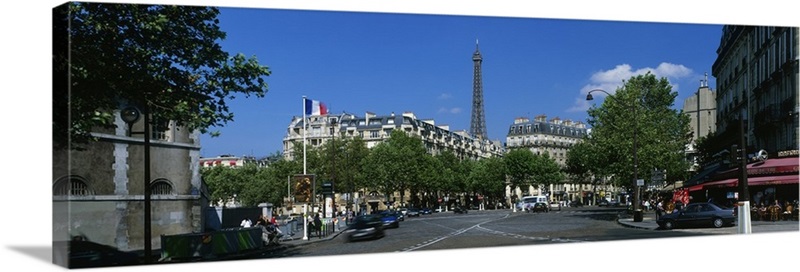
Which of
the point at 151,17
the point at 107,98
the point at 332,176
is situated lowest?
the point at 332,176

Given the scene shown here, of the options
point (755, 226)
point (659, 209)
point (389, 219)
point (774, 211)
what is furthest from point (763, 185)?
point (389, 219)

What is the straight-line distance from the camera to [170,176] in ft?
67.6

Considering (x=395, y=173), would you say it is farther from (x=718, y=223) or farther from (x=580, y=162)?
(x=718, y=223)

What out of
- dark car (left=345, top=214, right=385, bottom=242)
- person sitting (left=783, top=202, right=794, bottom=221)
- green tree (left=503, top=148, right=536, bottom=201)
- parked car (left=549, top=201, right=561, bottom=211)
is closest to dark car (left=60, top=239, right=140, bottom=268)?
dark car (left=345, top=214, right=385, bottom=242)

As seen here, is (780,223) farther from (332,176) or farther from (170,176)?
(170,176)

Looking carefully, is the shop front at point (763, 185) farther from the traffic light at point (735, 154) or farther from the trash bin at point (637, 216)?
the trash bin at point (637, 216)

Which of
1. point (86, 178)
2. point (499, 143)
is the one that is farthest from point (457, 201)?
point (86, 178)

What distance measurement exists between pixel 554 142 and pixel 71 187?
52.5 ft

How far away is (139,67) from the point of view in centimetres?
2031

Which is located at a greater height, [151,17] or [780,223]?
[151,17]

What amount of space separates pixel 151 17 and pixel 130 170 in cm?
369

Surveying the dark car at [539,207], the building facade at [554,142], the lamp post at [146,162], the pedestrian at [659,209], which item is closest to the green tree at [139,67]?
the lamp post at [146,162]

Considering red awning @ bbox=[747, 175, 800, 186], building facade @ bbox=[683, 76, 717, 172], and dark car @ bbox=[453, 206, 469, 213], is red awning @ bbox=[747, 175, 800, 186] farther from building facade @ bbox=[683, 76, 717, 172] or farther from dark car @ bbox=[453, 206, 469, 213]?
dark car @ bbox=[453, 206, 469, 213]

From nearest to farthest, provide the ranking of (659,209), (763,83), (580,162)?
(763,83) → (659,209) → (580,162)
